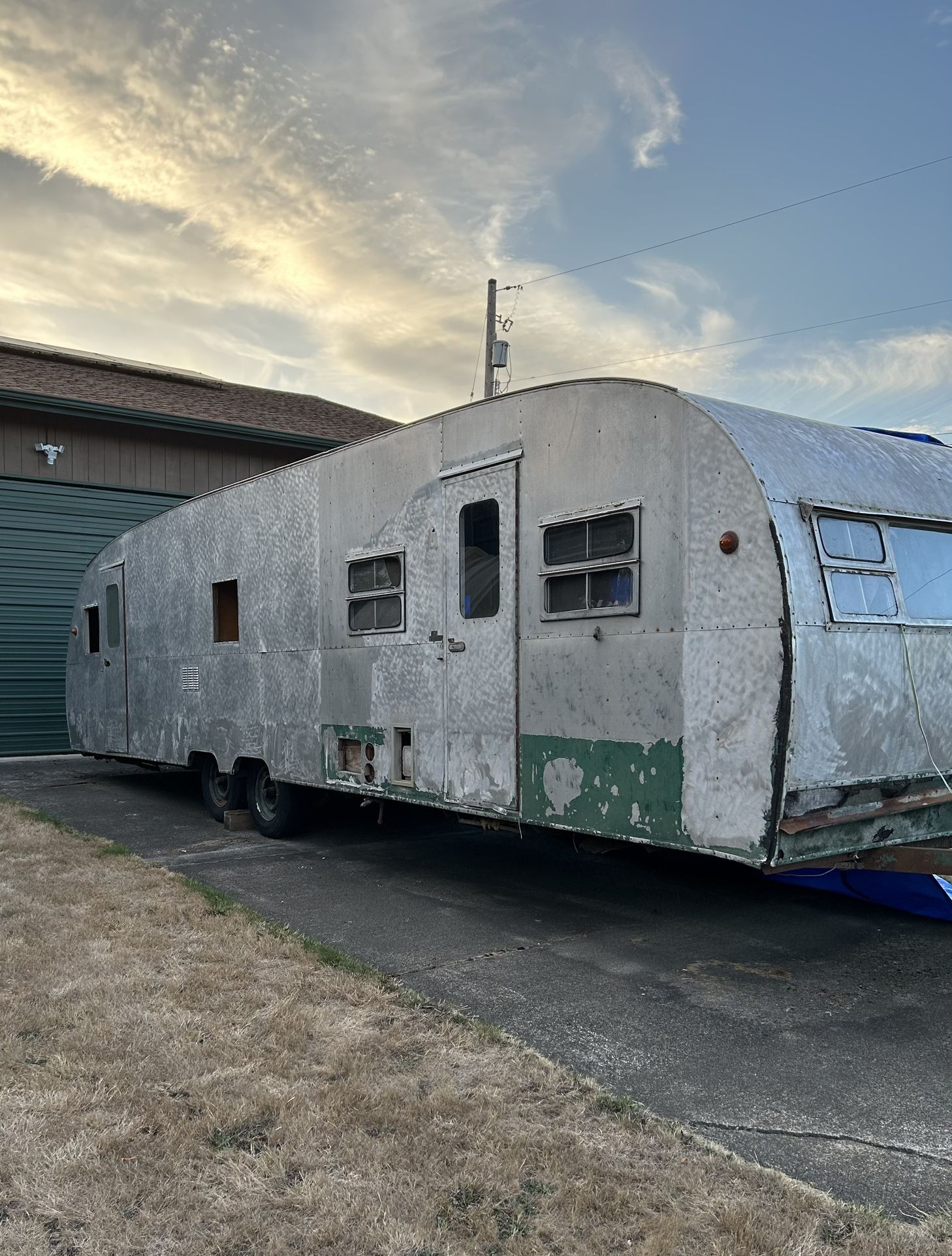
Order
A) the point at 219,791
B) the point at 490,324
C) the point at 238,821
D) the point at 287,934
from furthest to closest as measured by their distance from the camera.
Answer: the point at 490,324
the point at 219,791
the point at 238,821
the point at 287,934

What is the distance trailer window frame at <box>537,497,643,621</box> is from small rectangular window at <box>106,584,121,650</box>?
7.31 m

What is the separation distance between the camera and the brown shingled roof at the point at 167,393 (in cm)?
1585

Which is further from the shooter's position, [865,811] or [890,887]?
[890,887]

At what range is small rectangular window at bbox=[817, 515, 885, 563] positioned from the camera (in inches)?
185

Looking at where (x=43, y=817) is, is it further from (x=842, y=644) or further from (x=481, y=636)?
(x=842, y=644)

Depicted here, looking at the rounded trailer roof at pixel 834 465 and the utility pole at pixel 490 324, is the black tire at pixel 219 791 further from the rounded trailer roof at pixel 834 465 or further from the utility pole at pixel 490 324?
the utility pole at pixel 490 324

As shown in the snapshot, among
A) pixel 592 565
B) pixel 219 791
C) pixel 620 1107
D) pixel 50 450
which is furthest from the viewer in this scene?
pixel 50 450

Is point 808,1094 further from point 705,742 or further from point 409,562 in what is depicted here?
point 409,562

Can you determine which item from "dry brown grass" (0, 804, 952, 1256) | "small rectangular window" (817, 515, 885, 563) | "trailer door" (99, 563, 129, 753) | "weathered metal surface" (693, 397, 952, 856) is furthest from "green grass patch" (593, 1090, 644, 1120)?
"trailer door" (99, 563, 129, 753)

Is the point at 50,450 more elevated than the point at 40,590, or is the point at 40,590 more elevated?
the point at 50,450

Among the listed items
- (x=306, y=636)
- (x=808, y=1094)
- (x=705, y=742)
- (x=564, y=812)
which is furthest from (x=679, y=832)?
(x=306, y=636)

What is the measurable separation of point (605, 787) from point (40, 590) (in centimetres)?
1239

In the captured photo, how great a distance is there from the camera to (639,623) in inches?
200

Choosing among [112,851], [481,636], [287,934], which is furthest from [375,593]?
[112,851]
